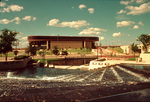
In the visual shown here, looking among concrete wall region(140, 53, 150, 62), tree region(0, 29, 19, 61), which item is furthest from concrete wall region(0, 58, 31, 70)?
concrete wall region(140, 53, 150, 62)

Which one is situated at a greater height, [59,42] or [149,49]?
[59,42]

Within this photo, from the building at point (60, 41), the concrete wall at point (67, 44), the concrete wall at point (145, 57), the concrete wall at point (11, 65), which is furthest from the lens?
the concrete wall at point (67, 44)

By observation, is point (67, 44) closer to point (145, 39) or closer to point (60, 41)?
point (60, 41)

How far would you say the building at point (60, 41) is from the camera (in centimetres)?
10062

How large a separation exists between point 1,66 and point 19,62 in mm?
4558

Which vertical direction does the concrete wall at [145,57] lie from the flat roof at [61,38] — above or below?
below

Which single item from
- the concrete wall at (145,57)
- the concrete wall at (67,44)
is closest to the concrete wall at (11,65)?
the concrete wall at (145,57)

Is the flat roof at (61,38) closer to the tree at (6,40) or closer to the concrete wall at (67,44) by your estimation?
the concrete wall at (67,44)

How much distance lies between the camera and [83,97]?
10375 mm

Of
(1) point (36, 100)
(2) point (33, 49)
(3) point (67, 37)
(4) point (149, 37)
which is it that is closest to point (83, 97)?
→ (1) point (36, 100)

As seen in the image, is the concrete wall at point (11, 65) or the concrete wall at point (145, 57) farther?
the concrete wall at point (145, 57)

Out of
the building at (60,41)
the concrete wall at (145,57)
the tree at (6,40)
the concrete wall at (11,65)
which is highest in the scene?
the building at (60,41)

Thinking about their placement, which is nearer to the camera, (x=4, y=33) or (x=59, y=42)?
(x=4, y=33)

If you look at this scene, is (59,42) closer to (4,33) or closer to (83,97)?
(4,33)
